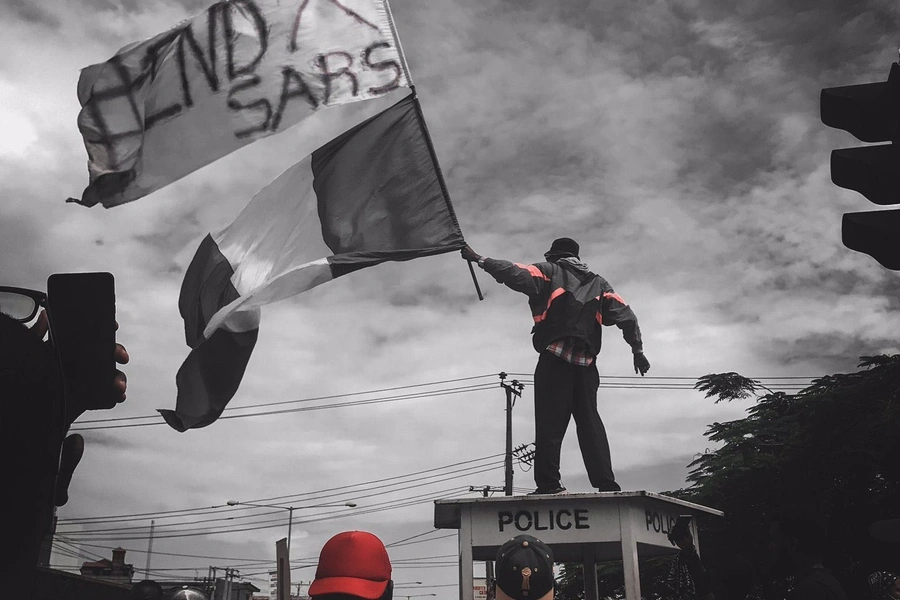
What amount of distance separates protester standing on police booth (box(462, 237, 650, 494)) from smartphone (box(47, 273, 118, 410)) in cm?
488

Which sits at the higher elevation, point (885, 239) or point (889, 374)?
point (889, 374)

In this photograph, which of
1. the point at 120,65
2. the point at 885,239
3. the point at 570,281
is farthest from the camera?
the point at 570,281

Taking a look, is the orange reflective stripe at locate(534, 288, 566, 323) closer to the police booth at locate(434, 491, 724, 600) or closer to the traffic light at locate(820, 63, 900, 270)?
the police booth at locate(434, 491, 724, 600)

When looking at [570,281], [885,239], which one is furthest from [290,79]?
[885,239]

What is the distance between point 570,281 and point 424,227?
1.57m

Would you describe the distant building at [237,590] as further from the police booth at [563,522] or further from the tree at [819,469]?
the police booth at [563,522]

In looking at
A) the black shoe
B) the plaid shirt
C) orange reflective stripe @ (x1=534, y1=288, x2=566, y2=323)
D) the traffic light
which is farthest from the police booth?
the traffic light

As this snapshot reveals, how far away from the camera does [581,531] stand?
271 inches

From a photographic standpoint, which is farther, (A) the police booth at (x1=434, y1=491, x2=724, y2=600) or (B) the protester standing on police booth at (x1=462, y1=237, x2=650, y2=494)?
(B) the protester standing on police booth at (x1=462, y1=237, x2=650, y2=494)

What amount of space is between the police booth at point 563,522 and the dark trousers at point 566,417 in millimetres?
601

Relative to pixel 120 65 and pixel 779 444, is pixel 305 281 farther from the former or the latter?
pixel 779 444

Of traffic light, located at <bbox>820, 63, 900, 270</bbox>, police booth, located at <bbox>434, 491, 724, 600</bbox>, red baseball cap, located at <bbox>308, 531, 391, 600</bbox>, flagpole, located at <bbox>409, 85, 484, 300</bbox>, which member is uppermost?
flagpole, located at <bbox>409, 85, 484, 300</bbox>

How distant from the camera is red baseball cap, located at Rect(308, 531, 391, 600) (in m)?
2.93

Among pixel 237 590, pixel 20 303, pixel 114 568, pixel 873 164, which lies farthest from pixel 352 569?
pixel 237 590
